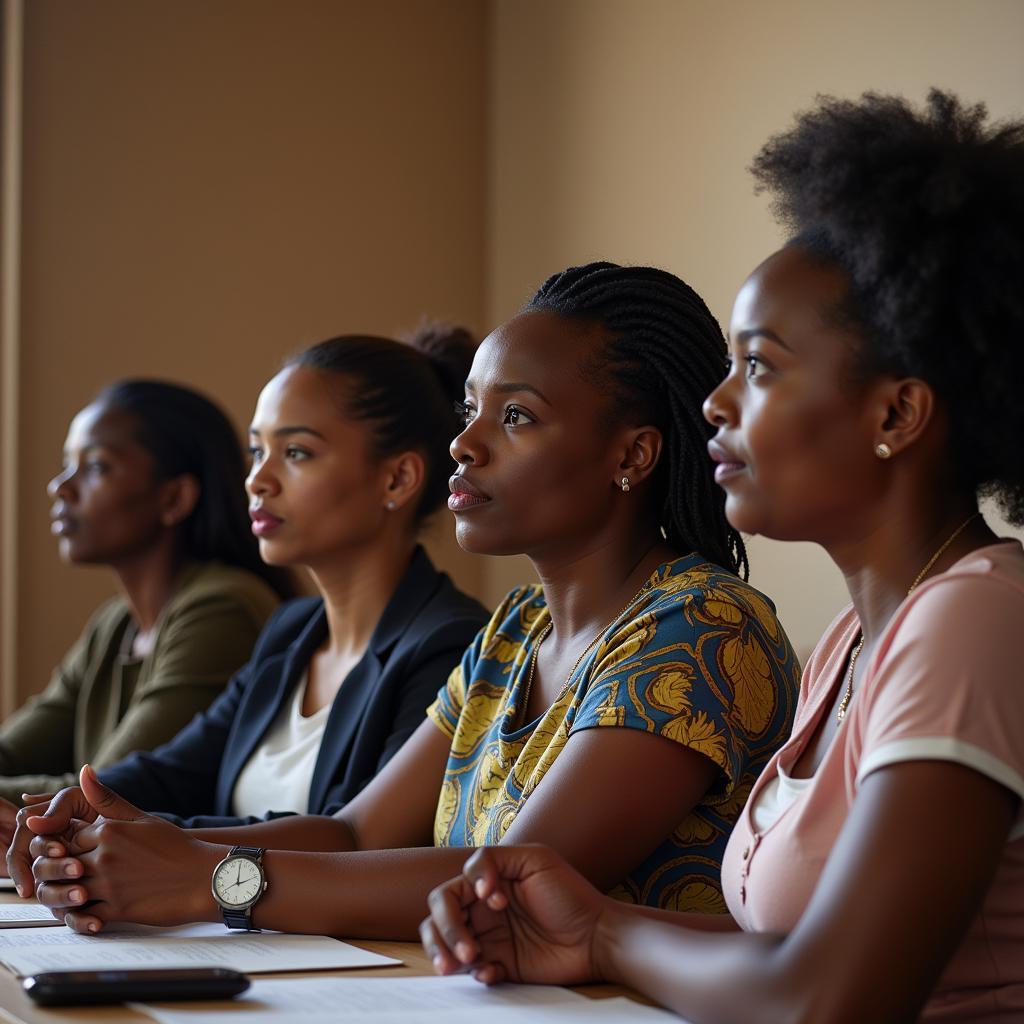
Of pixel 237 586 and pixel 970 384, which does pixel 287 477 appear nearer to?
pixel 237 586

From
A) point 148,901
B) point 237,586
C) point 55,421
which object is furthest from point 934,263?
point 55,421

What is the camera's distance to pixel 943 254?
1.14 metres

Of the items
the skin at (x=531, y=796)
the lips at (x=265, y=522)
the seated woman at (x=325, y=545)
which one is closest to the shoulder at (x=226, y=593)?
the seated woman at (x=325, y=545)

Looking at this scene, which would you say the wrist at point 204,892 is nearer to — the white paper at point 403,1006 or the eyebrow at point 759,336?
the white paper at point 403,1006

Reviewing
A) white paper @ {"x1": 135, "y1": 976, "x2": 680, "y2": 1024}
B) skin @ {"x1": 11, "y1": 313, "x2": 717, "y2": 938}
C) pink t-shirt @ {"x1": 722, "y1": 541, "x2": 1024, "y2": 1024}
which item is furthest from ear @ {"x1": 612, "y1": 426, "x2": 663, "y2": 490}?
white paper @ {"x1": 135, "y1": 976, "x2": 680, "y2": 1024}

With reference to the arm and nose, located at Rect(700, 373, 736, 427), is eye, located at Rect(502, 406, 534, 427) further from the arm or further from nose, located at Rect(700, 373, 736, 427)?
the arm

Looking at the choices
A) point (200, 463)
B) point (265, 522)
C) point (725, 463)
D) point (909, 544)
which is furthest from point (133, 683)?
point (909, 544)

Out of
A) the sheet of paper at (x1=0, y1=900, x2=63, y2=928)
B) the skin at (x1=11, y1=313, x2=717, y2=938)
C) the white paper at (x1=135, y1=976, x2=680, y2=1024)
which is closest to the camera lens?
the white paper at (x1=135, y1=976, x2=680, y2=1024)

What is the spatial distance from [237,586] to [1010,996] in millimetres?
2232

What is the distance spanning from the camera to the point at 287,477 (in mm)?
2496

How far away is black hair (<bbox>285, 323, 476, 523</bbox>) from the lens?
251cm

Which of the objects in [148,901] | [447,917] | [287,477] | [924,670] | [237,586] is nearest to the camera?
[924,670]

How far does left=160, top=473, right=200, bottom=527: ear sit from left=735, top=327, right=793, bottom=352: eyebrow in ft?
7.43

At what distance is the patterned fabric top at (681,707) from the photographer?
152cm
